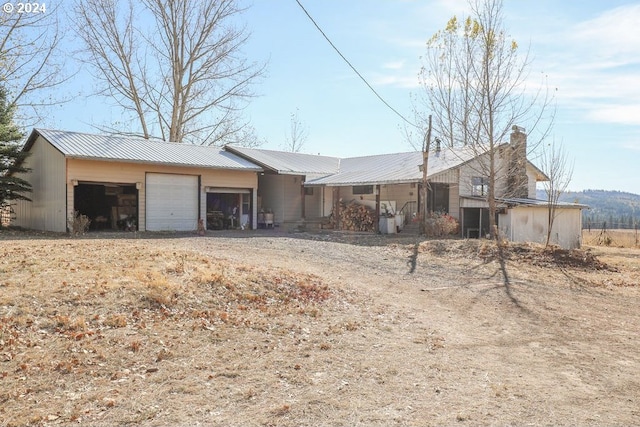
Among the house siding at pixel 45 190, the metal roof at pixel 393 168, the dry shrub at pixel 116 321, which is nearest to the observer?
the dry shrub at pixel 116 321

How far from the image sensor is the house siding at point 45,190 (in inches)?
693

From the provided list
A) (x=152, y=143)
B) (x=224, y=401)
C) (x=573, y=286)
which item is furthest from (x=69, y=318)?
(x=152, y=143)

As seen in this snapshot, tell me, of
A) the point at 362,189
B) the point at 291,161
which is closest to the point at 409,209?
the point at 362,189

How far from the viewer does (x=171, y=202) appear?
19906 millimetres

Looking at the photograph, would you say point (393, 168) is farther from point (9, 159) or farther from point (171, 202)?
point (9, 159)

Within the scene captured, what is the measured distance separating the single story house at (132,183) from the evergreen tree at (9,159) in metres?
0.44

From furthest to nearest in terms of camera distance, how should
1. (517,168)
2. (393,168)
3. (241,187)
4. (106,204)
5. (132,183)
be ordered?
(393,168)
(106,204)
(241,187)
(517,168)
(132,183)

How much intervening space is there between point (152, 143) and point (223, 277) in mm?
15474

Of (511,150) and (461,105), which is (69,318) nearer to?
(461,105)

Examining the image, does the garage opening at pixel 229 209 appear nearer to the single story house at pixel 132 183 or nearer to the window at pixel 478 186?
the single story house at pixel 132 183

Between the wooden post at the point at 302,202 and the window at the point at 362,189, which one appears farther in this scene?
the wooden post at the point at 302,202

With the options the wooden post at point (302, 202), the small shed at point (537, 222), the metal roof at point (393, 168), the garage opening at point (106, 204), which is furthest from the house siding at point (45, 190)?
the small shed at point (537, 222)

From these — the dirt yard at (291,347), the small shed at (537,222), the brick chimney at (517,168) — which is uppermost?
the brick chimney at (517,168)

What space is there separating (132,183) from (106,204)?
15.8 ft
